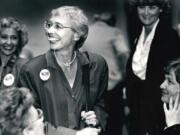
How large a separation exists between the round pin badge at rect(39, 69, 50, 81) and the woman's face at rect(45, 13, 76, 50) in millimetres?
192

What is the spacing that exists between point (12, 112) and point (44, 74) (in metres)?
1.00

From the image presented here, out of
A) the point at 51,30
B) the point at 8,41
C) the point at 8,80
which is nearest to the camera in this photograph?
the point at 51,30

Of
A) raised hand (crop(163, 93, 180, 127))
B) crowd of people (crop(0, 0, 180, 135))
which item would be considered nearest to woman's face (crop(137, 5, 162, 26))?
crowd of people (crop(0, 0, 180, 135))

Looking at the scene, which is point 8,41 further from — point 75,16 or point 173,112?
point 173,112

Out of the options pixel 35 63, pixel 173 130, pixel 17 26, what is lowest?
pixel 173 130

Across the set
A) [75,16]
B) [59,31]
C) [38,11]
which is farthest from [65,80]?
[38,11]

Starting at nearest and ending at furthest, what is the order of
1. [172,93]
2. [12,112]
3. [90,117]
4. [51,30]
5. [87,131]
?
1. [12,112]
2. [87,131]
3. [90,117]
4. [51,30]
5. [172,93]

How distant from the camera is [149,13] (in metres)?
4.43

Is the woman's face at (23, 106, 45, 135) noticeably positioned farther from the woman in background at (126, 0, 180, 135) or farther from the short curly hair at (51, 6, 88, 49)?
the woman in background at (126, 0, 180, 135)

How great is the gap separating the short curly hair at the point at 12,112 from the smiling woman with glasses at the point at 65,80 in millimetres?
897

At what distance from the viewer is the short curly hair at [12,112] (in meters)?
2.90

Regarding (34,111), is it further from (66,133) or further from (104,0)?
(104,0)

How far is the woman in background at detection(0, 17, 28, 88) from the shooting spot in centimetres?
454

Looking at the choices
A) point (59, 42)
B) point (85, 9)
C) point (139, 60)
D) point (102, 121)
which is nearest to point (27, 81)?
point (59, 42)
